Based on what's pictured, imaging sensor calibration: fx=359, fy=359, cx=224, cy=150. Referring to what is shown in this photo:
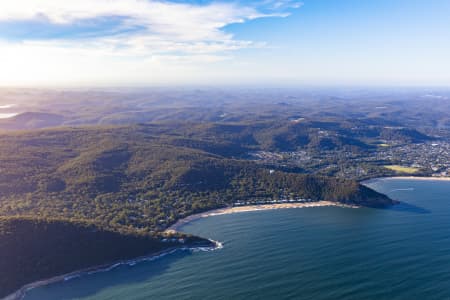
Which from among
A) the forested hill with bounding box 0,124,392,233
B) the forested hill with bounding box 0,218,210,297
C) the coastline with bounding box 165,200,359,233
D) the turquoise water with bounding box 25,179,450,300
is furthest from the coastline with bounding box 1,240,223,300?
the coastline with bounding box 165,200,359,233

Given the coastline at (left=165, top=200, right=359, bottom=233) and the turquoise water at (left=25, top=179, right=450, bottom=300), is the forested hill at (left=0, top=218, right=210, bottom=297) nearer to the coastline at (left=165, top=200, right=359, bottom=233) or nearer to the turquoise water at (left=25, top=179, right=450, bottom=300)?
the turquoise water at (left=25, top=179, right=450, bottom=300)

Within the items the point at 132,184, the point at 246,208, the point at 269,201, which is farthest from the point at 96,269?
the point at 269,201

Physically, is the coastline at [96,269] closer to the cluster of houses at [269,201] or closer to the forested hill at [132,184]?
the forested hill at [132,184]

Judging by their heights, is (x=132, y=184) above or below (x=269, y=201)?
above

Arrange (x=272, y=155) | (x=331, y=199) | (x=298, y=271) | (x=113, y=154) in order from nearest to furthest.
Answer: (x=298, y=271) < (x=331, y=199) < (x=113, y=154) < (x=272, y=155)

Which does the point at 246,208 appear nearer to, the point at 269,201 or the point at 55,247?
the point at 269,201

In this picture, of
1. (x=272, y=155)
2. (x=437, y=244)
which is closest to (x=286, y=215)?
(x=437, y=244)

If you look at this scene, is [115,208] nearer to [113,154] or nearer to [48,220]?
[48,220]

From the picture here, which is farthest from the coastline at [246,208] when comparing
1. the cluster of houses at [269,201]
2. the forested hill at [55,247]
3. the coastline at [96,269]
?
the forested hill at [55,247]
